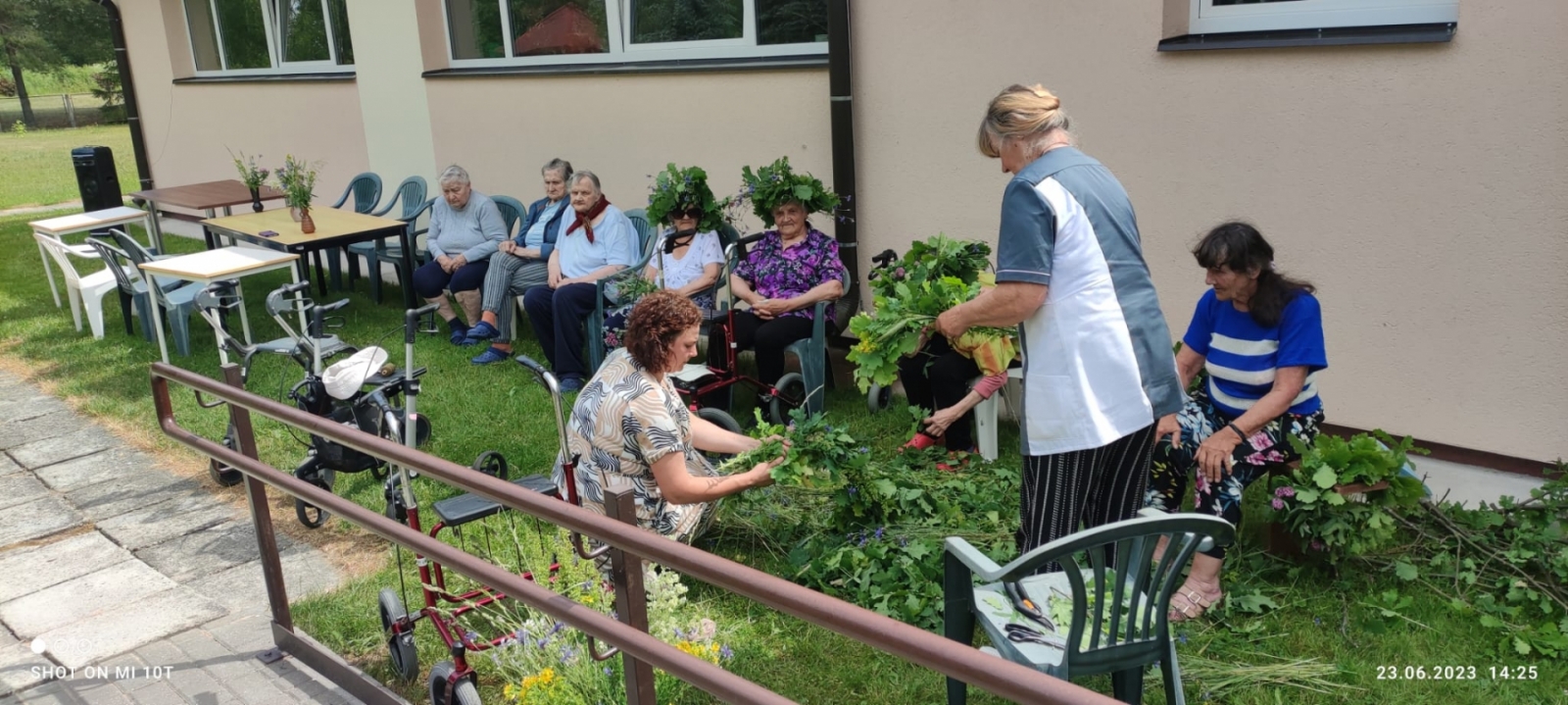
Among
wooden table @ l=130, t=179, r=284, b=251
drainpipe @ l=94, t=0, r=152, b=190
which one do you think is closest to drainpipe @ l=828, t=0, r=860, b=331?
wooden table @ l=130, t=179, r=284, b=251

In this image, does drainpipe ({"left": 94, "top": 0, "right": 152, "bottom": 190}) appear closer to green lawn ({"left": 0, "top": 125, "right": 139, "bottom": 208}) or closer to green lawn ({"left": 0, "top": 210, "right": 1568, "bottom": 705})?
green lawn ({"left": 0, "top": 125, "right": 139, "bottom": 208})

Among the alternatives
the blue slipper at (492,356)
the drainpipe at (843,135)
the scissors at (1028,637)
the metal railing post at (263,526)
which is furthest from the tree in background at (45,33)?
the scissors at (1028,637)

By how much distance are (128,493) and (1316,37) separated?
5.64 meters

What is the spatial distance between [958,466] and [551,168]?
12.1ft

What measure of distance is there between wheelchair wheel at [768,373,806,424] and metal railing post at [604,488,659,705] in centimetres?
299

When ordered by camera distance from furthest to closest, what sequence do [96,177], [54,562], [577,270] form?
[96,177] → [577,270] → [54,562]

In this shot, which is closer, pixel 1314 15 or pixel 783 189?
pixel 1314 15

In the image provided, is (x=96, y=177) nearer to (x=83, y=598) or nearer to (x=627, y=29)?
(x=627, y=29)

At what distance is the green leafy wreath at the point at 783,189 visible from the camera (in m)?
5.46

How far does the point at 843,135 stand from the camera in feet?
19.1

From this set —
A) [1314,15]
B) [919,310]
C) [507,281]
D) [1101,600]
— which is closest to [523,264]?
[507,281]

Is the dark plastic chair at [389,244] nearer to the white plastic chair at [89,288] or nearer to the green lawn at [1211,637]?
the white plastic chair at [89,288]

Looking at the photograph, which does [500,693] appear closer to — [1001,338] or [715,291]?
[1001,338]

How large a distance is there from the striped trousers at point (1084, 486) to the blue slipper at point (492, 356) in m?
4.63
